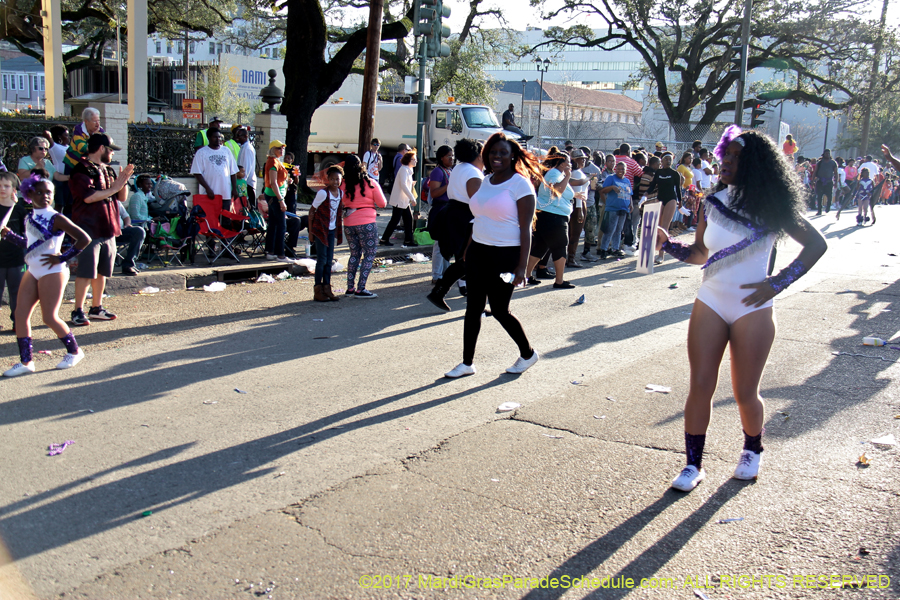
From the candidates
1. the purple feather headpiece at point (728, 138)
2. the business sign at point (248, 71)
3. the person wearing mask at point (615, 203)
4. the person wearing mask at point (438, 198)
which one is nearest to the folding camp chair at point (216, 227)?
the person wearing mask at point (438, 198)

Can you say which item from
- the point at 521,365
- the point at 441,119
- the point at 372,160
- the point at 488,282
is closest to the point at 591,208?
the point at 372,160

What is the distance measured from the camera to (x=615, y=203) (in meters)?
13.2

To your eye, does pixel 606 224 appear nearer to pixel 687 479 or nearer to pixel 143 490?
pixel 687 479

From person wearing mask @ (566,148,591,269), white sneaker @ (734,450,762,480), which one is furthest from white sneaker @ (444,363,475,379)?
person wearing mask @ (566,148,591,269)

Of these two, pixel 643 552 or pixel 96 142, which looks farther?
pixel 96 142

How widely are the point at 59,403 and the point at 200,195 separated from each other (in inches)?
238

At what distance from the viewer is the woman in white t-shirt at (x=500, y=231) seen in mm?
5695

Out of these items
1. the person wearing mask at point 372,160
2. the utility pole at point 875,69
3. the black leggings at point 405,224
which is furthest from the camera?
the utility pole at point 875,69

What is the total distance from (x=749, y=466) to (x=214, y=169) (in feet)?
28.9

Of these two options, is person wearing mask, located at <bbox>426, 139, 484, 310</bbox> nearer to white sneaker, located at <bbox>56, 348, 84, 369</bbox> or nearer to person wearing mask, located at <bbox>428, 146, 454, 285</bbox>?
person wearing mask, located at <bbox>428, 146, 454, 285</bbox>

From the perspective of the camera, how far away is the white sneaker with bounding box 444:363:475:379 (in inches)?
238

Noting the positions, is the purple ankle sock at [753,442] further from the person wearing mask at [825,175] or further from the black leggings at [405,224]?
the person wearing mask at [825,175]

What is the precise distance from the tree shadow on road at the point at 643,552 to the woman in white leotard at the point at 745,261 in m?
0.45

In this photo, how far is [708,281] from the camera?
3877 mm
